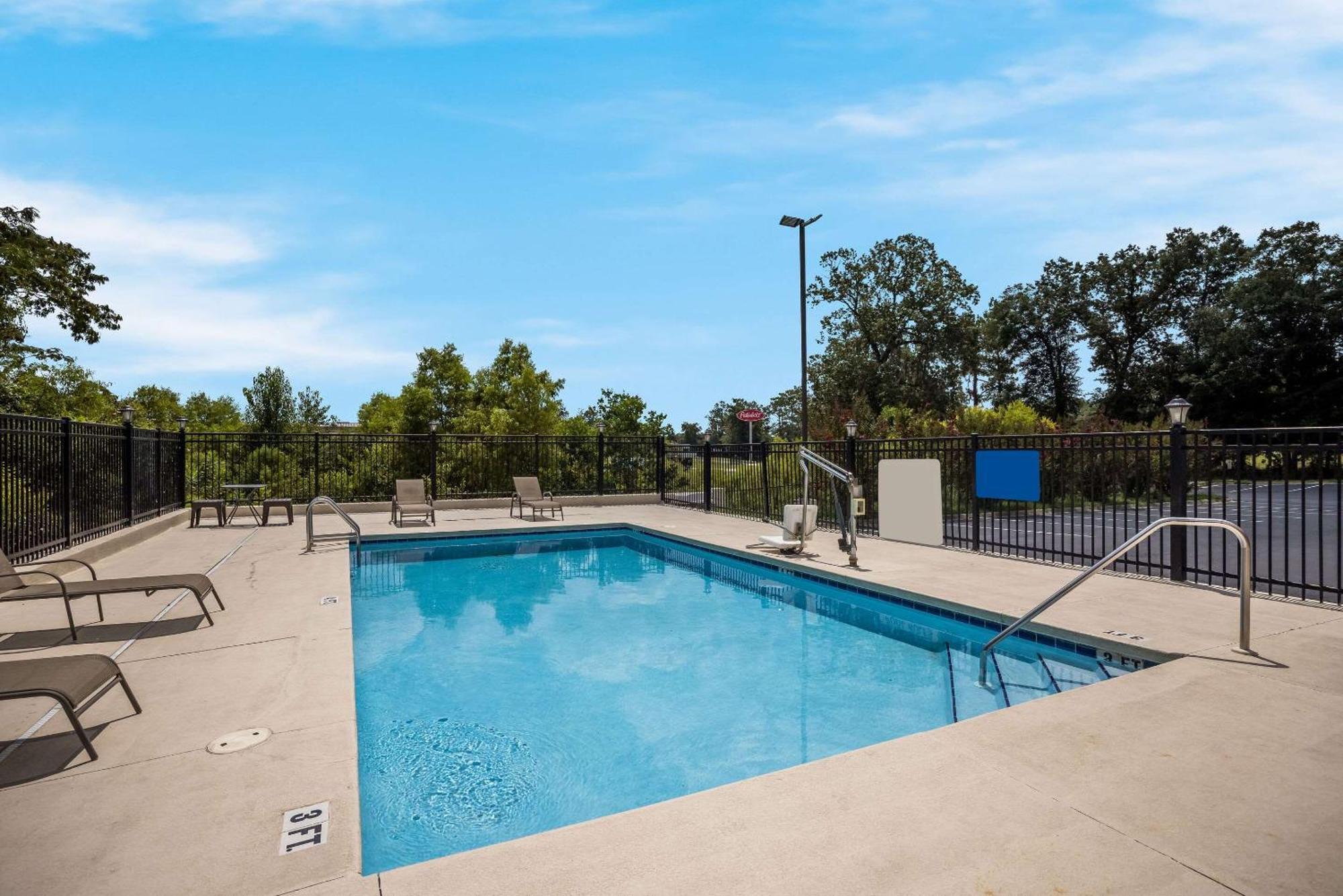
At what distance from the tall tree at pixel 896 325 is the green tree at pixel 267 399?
26422 millimetres

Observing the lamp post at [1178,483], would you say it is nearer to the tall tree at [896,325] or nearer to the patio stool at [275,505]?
the patio stool at [275,505]

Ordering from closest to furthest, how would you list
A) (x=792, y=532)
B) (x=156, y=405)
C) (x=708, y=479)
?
1. (x=792, y=532)
2. (x=708, y=479)
3. (x=156, y=405)

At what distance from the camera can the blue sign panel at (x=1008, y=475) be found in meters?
8.06

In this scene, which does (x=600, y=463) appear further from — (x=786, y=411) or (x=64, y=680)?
(x=786, y=411)

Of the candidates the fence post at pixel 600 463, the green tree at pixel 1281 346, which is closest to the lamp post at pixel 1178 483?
the fence post at pixel 600 463

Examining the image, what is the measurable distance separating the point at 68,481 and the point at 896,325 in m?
Answer: 31.5

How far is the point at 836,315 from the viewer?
34.7 meters

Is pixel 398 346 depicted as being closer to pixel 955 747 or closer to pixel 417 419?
pixel 417 419

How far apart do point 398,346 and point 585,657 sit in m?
32.3

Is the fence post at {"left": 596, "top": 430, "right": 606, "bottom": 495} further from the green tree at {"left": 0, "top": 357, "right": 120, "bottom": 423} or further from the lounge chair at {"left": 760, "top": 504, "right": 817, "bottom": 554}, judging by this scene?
the green tree at {"left": 0, "top": 357, "right": 120, "bottom": 423}

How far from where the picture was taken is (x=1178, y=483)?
6.65m

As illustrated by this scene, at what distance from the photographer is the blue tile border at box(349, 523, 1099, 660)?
17.8 feet

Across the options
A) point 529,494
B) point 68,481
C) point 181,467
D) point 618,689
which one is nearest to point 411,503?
point 529,494

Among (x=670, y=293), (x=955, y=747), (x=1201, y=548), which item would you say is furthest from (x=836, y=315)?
(x=955, y=747)
